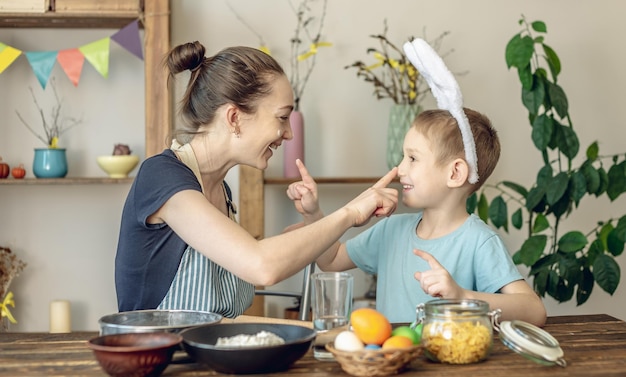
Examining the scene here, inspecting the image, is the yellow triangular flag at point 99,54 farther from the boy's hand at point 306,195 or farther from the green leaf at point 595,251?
the green leaf at point 595,251

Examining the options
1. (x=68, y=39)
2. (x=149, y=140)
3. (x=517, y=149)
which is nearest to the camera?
(x=149, y=140)

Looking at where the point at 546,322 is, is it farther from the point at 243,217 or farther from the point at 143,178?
the point at 243,217

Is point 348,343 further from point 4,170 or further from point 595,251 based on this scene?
point 4,170

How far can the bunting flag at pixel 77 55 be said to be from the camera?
11.0 ft

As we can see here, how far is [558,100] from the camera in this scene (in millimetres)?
3299

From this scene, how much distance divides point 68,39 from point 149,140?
64 centimetres

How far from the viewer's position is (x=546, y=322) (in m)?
1.86

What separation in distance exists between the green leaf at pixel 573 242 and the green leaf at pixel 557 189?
6.1 inches

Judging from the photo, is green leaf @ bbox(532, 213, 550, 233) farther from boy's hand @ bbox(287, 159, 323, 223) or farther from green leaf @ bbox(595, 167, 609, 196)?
boy's hand @ bbox(287, 159, 323, 223)

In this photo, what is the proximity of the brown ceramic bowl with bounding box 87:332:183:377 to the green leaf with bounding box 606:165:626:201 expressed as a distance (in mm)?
2374

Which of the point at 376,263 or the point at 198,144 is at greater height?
the point at 198,144

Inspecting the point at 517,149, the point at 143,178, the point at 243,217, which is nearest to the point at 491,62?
the point at 517,149

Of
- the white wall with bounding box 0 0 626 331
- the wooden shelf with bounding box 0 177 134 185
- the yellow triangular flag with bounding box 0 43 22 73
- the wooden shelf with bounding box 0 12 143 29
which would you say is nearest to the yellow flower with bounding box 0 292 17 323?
the white wall with bounding box 0 0 626 331

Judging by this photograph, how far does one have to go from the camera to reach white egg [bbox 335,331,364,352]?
1333 mm
